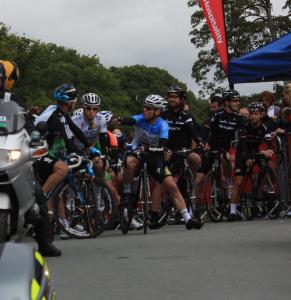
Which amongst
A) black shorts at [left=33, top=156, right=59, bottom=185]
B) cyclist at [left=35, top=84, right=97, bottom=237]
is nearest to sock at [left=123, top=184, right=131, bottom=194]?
cyclist at [left=35, top=84, right=97, bottom=237]

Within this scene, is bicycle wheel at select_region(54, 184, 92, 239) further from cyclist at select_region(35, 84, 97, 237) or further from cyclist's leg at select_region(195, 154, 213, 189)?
cyclist's leg at select_region(195, 154, 213, 189)

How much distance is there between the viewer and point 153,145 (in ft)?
37.0

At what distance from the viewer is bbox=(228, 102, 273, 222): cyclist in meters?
13.2

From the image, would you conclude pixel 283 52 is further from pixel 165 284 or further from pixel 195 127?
pixel 165 284

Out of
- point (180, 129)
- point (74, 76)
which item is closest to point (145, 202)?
point (180, 129)

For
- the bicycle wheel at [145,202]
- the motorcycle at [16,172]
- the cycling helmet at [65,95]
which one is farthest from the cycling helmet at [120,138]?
the motorcycle at [16,172]

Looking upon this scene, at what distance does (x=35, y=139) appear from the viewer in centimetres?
709

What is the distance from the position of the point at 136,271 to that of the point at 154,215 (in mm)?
4420

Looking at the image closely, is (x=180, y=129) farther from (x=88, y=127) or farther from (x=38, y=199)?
(x=38, y=199)

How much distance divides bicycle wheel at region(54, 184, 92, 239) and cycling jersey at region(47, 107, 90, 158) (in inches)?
17.6

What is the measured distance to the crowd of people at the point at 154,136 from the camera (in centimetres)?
1015

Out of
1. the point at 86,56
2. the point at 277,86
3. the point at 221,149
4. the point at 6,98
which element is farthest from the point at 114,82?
the point at 6,98

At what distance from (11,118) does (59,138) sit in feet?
10.6

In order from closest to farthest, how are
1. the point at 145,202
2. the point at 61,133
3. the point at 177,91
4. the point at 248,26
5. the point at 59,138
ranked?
1. the point at 61,133
2. the point at 59,138
3. the point at 145,202
4. the point at 177,91
5. the point at 248,26
